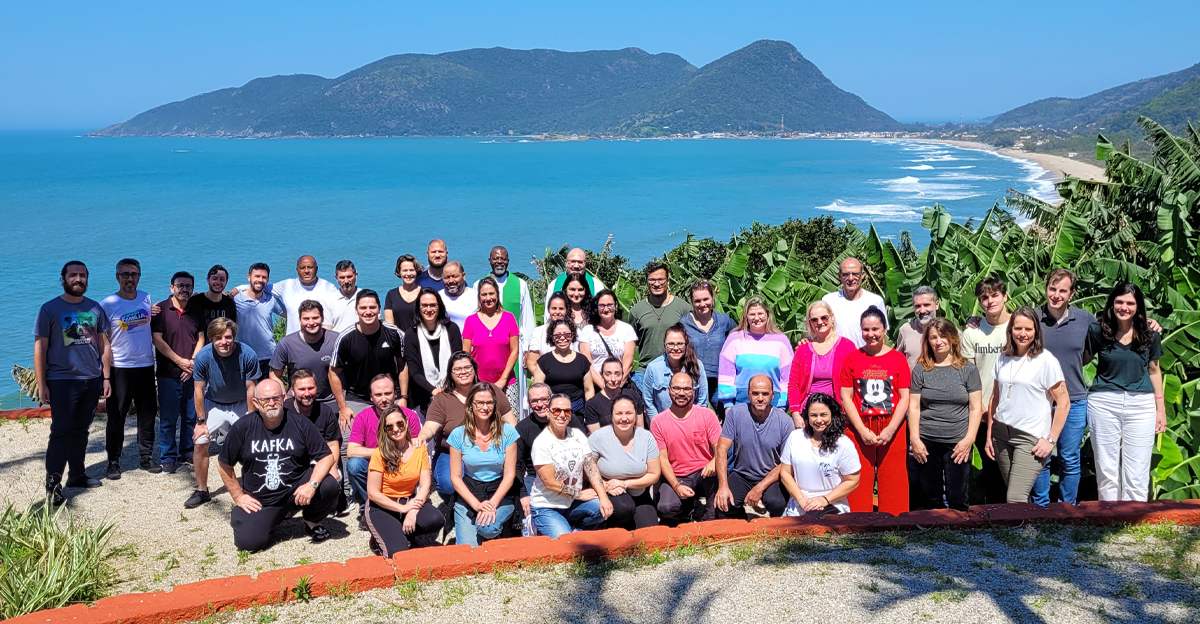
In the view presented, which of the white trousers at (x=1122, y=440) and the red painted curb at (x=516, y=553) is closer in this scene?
the red painted curb at (x=516, y=553)

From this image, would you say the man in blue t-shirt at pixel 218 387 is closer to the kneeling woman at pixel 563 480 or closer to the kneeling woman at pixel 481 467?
the kneeling woman at pixel 481 467

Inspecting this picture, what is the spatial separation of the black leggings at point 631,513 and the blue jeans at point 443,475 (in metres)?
1.22

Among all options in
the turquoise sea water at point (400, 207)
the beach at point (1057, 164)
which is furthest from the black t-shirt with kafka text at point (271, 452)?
the beach at point (1057, 164)

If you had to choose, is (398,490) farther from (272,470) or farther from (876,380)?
(876,380)

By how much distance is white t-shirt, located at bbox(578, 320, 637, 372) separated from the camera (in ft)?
25.3

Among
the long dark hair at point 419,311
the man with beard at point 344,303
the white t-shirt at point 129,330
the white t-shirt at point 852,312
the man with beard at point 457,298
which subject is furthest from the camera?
the man with beard at point 344,303

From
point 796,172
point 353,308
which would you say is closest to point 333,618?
point 353,308

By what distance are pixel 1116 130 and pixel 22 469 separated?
564ft

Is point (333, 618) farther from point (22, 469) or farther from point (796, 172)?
point (796, 172)

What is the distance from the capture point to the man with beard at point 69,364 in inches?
281

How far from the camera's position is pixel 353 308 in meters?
8.70

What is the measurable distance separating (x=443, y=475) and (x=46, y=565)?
2.56 meters

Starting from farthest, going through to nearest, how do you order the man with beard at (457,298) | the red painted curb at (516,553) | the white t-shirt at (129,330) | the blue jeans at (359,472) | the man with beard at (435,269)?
the man with beard at (435,269)
the man with beard at (457,298)
the white t-shirt at (129,330)
the blue jeans at (359,472)
the red painted curb at (516,553)

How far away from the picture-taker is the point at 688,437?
266 inches
